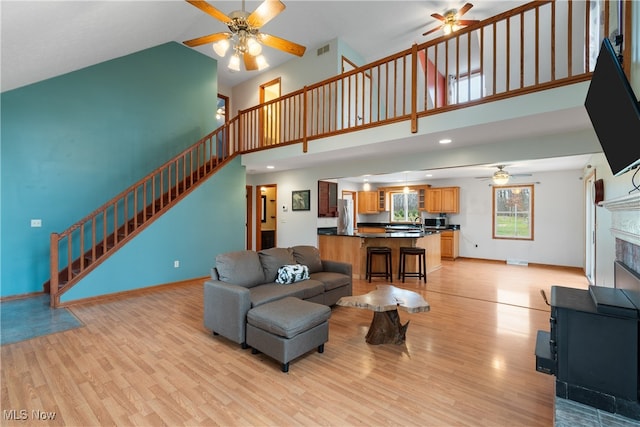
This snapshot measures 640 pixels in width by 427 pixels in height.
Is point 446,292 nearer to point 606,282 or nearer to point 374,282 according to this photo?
point 374,282

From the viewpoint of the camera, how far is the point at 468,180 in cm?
855

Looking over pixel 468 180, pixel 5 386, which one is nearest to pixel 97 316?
pixel 5 386

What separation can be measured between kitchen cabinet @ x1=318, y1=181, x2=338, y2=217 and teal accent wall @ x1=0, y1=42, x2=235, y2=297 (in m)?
2.89

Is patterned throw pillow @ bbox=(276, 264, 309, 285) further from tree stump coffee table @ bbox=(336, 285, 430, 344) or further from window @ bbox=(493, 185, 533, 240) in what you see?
window @ bbox=(493, 185, 533, 240)

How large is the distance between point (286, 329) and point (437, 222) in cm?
741

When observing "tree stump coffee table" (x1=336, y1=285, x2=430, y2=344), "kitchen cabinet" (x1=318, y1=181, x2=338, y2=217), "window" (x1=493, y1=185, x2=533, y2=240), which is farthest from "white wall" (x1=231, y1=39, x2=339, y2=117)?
"window" (x1=493, y1=185, x2=533, y2=240)

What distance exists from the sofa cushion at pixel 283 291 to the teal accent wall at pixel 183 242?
2.65 metres

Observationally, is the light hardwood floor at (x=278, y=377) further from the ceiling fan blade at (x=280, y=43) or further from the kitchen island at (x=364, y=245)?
the ceiling fan blade at (x=280, y=43)

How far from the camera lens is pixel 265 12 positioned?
2.97 m

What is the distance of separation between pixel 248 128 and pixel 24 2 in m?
4.18

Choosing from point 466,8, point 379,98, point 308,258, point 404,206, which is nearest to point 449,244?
point 404,206

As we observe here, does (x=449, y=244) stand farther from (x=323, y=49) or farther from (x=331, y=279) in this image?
(x=323, y=49)

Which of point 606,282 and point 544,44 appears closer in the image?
point 606,282

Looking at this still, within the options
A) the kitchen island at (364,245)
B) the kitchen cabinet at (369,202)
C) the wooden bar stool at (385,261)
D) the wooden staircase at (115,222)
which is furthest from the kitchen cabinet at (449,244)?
the wooden staircase at (115,222)
